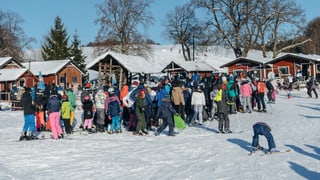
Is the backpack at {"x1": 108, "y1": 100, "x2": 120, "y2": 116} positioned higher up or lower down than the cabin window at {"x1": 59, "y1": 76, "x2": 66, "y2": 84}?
lower down

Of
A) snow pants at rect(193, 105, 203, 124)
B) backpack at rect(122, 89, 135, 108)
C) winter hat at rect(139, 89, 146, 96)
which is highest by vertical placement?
winter hat at rect(139, 89, 146, 96)

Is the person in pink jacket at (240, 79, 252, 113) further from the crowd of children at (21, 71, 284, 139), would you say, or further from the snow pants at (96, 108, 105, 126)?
the snow pants at (96, 108, 105, 126)

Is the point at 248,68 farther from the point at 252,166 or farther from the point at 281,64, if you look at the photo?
the point at 252,166

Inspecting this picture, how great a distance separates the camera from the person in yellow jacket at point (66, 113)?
1570 centimetres

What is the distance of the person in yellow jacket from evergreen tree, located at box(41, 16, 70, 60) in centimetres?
5166


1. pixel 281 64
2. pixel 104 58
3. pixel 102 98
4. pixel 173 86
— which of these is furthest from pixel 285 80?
pixel 102 98

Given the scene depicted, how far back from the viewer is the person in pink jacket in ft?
67.5

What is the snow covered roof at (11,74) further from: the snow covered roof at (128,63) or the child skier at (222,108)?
the child skier at (222,108)

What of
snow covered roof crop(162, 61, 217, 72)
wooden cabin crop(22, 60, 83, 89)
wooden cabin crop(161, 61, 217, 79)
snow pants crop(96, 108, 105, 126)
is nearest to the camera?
snow pants crop(96, 108, 105, 126)

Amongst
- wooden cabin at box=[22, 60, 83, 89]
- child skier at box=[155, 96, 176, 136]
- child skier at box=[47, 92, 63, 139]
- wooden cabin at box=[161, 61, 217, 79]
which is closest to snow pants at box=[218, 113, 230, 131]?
child skier at box=[155, 96, 176, 136]

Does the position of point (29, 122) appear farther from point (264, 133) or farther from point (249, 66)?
point (249, 66)

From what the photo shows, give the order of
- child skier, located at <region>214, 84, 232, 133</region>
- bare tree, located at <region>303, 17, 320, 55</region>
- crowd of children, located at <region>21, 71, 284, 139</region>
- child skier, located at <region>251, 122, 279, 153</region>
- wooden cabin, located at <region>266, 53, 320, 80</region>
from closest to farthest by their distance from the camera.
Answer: child skier, located at <region>251, 122, 279, 153</region>, crowd of children, located at <region>21, 71, 284, 139</region>, child skier, located at <region>214, 84, 232, 133</region>, wooden cabin, located at <region>266, 53, 320, 80</region>, bare tree, located at <region>303, 17, 320, 55</region>

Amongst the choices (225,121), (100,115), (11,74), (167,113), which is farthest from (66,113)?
(11,74)

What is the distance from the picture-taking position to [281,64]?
45469mm
